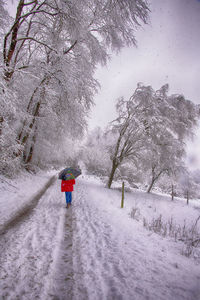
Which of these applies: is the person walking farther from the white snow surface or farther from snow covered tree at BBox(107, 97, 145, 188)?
snow covered tree at BBox(107, 97, 145, 188)

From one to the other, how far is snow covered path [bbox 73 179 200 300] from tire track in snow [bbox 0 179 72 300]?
29cm

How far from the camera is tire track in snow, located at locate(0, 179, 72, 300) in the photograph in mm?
1644

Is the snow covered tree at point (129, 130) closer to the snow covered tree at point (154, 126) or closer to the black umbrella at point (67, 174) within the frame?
the snow covered tree at point (154, 126)

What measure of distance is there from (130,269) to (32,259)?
1.66 meters

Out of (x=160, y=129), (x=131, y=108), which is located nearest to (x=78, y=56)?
(x=131, y=108)

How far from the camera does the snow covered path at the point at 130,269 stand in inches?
66.9

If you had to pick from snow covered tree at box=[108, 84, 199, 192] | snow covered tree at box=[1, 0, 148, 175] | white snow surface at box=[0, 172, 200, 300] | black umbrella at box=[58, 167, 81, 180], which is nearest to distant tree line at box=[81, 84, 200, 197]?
snow covered tree at box=[108, 84, 199, 192]

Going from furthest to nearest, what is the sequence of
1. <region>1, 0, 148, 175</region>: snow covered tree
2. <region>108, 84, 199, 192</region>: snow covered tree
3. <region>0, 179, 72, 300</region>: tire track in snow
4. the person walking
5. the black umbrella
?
<region>108, 84, 199, 192</region>: snow covered tree
the black umbrella
the person walking
<region>1, 0, 148, 175</region>: snow covered tree
<region>0, 179, 72, 300</region>: tire track in snow

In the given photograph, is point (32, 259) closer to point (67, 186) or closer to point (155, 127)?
point (67, 186)

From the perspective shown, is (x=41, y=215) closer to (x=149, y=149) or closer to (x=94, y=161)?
(x=149, y=149)

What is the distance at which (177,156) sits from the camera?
41.7 ft

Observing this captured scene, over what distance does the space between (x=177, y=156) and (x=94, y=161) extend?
2410cm

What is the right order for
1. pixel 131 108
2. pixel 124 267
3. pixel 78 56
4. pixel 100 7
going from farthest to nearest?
pixel 131 108, pixel 78 56, pixel 100 7, pixel 124 267

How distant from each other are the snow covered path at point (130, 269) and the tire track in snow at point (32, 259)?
0.29m
